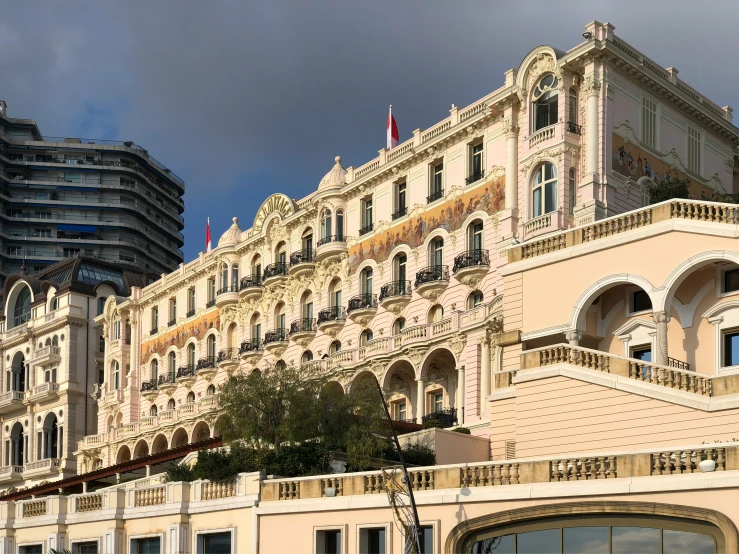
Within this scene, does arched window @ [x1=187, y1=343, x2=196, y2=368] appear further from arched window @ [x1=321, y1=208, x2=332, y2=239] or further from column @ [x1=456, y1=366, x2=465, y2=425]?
column @ [x1=456, y1=366, x2=465, y2=425]

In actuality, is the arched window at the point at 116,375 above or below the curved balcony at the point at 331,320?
below

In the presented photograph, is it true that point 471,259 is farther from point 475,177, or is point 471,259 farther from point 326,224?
point 326,224

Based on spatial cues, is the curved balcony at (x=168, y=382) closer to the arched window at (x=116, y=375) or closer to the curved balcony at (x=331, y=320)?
the arched window at (x=116, y=375)

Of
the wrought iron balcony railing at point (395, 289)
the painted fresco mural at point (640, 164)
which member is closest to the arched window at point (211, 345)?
the wrought iron balcony railing at point (395, 289)

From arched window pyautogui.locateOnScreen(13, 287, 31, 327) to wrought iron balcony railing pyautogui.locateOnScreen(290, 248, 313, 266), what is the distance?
37.4 meters

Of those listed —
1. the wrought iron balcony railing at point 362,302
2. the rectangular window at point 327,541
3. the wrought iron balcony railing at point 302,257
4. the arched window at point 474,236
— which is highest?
the wrought iron balcony railing at point 302,257

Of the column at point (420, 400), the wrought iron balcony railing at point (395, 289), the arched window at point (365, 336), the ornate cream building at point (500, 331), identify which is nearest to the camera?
the ornate cream building at point (500, 331)

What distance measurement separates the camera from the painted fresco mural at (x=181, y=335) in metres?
73.1

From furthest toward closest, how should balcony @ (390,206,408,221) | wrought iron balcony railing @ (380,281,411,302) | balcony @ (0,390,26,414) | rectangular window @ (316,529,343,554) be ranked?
balcony @ (0,390,26,414) → balcony @ (390,206,408,221) → wrought iron balcony railing @ (380,281,411,302) → rectangular window @ (316,529,343,554)

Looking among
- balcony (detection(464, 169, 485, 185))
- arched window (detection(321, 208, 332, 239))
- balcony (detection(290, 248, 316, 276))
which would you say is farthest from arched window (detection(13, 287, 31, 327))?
balcony (detection(464, 169, 485, 185))

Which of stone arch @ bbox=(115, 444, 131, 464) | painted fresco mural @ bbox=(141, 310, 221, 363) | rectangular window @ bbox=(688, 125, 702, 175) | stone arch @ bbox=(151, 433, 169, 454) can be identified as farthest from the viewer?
stone arch @ bbox=(115, 444, 131, 464)

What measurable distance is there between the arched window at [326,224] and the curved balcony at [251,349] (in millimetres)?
8414

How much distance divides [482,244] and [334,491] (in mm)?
22639

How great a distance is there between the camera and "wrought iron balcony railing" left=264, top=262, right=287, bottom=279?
2574 inches
